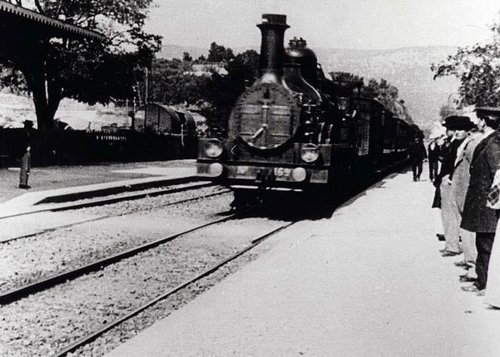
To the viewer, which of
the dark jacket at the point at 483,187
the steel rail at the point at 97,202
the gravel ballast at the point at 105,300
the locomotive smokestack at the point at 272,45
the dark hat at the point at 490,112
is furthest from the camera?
the locomotive smokestack at the point at 272,45

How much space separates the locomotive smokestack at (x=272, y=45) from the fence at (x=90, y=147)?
8.31 meters

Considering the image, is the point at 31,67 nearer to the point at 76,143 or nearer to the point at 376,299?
the point at 76,143

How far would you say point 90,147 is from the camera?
1178 inches

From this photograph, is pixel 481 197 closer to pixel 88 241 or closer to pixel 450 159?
pixel 450 159

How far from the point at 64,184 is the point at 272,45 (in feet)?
24.0

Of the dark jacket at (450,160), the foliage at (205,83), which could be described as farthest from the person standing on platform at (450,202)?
the foliage at (205,83)

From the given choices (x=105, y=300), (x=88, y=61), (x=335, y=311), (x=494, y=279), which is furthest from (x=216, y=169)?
(x=88, y=61)

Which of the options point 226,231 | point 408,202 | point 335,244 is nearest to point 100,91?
point 408,202

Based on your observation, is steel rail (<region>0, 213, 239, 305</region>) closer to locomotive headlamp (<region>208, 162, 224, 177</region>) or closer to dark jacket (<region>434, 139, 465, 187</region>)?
locomotive headlamp (<region>208, 162, 224, 177</region>)

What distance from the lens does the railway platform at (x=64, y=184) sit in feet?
46.7

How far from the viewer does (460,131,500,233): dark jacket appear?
6586mm

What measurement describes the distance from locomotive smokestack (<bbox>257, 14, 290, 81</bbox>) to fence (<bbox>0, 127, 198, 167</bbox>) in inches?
327

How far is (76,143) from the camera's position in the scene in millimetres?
28719

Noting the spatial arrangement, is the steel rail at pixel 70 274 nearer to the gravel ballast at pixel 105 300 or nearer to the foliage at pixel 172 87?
the gravel ballast at pixel 105 300
